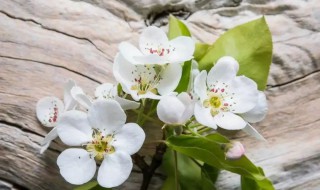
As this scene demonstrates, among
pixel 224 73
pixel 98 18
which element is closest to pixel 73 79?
pixel 98 18

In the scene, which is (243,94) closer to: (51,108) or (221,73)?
(221,73)

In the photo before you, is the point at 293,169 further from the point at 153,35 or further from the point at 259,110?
the point at 153,35

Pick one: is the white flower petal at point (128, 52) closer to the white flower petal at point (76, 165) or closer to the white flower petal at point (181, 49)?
the white flower petal at point (181, 49)

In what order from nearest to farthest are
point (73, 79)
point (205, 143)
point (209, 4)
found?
1. point (205, 143)
2. point (73, 79)
3. point (209, 4)

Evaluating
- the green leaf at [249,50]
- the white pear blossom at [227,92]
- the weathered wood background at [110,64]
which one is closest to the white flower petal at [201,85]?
the white pear blossom at [227,92]

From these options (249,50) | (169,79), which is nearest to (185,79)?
(169,79)

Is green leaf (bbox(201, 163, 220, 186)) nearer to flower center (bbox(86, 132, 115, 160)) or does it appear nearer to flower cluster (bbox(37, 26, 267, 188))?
flower cluster (bbox(37, 26, 267, 188))
